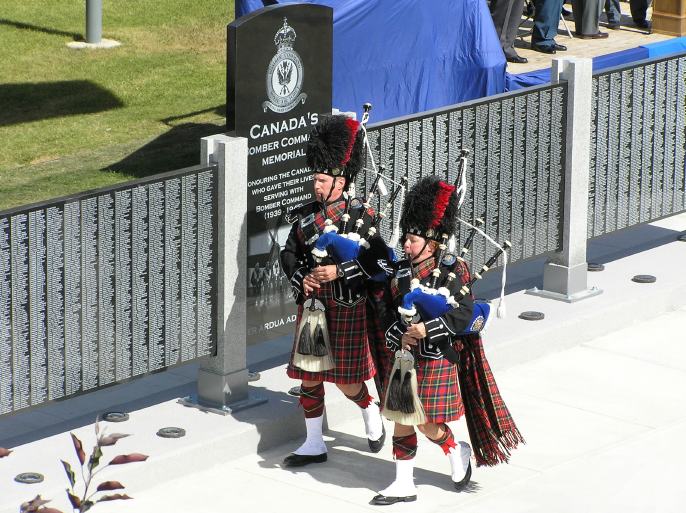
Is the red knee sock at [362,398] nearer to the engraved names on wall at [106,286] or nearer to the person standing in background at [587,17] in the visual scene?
the engraved names on wall at [106,286]

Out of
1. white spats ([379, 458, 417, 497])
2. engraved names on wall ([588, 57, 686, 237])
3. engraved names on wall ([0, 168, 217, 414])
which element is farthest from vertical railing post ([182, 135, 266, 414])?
engraved names on wall ([588, 57, 686, 237])

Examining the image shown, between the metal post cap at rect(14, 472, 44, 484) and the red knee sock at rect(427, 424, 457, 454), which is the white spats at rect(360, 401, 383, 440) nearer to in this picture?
the red knee sock at rect(427, 424, 457, 454)

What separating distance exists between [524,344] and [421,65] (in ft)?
13.6

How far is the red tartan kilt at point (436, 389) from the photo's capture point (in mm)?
6875

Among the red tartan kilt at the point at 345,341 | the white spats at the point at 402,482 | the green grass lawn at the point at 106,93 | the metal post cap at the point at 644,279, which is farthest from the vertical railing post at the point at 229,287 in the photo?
the green grass lawn at the point at 106,93

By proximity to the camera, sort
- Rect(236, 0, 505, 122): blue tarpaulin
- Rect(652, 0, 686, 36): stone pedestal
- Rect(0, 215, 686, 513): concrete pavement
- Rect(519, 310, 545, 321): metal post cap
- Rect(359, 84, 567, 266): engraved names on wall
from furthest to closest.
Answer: Rect(652, 0, 686, 36): stone pedestal < Rect(236, 0, 505, 122): blue tarpaulin < Rect(519, 310, 545, 321): metal post cap < Rect(359, 84, 567, 266): engraved names on wall < Rect(0, 215, 686, 513): concrete pavement

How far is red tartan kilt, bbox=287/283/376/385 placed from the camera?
7320 millimetres

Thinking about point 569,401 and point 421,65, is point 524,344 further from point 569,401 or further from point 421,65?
point 421,65

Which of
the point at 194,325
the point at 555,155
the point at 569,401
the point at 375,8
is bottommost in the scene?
the point at 569,401

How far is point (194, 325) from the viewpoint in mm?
7676

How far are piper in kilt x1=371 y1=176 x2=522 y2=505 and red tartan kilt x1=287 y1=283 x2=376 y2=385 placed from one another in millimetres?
226

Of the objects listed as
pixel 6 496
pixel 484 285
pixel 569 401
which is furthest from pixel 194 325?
pixel 484 285

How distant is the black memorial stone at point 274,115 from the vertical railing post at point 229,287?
0.41 feet

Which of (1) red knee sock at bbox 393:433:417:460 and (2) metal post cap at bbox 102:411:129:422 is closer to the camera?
(1) red knee sock at bbox 393:433:417:460
